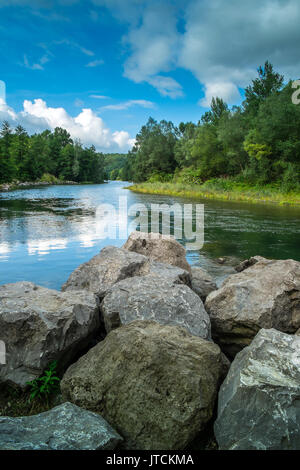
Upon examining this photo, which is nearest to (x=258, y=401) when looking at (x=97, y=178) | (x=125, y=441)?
(x=125, y=441)

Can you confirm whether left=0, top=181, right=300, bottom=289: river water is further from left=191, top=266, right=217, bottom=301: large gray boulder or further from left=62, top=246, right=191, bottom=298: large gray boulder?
left=62, top=246, right=191, bottom=298: large gray boulder

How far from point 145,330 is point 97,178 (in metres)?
133

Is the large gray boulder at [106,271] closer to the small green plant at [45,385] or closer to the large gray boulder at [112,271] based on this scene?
the large gray boulder at [112,271]

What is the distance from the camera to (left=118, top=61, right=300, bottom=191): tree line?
42500 millimetres

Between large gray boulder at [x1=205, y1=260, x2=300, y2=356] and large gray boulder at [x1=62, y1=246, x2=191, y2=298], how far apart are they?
36.4 inches

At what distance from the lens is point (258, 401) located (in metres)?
2.85

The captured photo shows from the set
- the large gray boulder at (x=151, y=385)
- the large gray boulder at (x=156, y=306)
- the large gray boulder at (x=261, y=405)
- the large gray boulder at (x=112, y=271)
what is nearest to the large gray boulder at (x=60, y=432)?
the large gray boulder at (x=151, y=385)

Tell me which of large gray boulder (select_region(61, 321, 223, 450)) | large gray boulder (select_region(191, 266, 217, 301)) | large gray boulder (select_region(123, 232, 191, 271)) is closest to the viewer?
large gray boulder (select_region(61, 321, 223, 450))

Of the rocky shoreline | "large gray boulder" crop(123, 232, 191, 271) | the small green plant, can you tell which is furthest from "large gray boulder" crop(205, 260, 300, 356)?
"large gray boulder" crop(123, 232, 191, 271)

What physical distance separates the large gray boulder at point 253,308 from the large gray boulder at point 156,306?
26.5 inches

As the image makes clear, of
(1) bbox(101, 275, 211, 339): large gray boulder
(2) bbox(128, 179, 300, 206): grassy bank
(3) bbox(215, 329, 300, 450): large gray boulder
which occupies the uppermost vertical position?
(2) bbox(128, 179, 300, 206): grassy bank

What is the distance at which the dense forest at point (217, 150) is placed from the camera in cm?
4312

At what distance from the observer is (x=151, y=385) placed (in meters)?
3.18

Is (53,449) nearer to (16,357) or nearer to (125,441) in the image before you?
(125,441)
